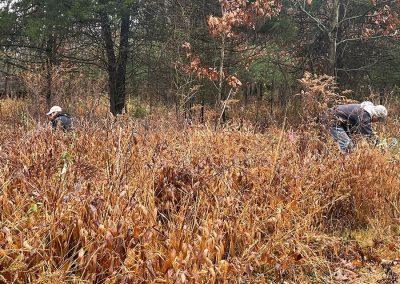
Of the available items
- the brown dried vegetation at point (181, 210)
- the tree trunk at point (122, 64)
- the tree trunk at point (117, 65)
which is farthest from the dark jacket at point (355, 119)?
the tree trunk at point (122, 64)

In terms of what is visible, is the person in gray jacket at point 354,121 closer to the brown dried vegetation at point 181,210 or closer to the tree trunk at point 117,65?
the brown dried vegetation at point 181,210

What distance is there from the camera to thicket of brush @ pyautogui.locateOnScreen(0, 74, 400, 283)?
2.55 meters

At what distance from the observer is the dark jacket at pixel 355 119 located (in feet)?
17.7

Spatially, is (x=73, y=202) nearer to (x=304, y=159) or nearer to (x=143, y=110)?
(x=304, y=159)

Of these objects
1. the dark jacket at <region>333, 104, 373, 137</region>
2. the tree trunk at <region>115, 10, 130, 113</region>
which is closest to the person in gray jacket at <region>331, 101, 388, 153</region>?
the dark jacket at <region>333, 104, 373, 137</region>

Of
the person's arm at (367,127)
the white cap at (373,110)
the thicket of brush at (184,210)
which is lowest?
the thicket of brush at (184,210)

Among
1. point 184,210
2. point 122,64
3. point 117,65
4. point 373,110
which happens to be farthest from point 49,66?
point 184,210

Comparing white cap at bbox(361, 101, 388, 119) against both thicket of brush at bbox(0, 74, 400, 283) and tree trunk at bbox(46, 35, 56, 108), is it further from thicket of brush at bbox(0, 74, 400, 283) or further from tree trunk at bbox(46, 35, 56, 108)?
tree trunk at bbox(46, 35, 56, 108)

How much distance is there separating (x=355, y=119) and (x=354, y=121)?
0.18 ft

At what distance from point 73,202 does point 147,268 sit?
27.9 inches

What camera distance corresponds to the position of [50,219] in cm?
266

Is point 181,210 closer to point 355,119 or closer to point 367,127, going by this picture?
point 367,127

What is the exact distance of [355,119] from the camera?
5.89 meters

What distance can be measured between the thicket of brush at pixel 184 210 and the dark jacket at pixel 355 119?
2.29ft
